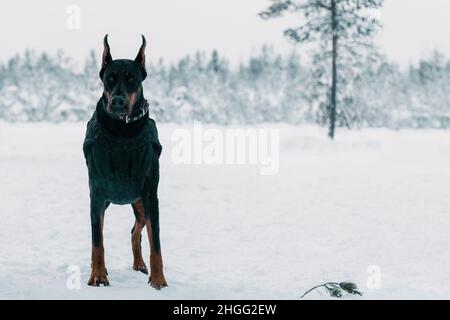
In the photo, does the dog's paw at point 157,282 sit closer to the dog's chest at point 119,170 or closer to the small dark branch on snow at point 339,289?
the dog's chest at point 119,170

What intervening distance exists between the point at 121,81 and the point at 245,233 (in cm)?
594

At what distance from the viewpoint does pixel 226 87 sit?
94375mm

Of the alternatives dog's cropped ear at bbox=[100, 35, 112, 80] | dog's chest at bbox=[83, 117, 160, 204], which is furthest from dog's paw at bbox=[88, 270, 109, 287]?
dog's cropped ear at bbox=[100, 35, 112, 80]

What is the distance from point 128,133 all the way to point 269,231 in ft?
19.5

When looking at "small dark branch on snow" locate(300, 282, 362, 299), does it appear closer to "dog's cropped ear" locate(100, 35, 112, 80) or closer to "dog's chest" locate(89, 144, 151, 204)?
"dog's chest" locate(89, 144, 151, 204)

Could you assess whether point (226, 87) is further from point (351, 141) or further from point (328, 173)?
point (328, 173)

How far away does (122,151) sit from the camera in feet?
13.6

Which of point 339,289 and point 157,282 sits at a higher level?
point 157,282

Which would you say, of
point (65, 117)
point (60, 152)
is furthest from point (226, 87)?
point (60, 152)

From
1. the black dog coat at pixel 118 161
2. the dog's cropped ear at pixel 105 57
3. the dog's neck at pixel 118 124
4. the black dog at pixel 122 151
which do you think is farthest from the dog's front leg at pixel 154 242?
the dog's cropped ear at pixel 105 57

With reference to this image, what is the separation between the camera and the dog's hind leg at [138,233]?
484 cm

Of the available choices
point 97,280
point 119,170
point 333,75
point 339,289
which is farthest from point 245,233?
point 333,75

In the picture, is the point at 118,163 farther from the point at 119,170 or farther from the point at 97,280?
the point at 97,280
